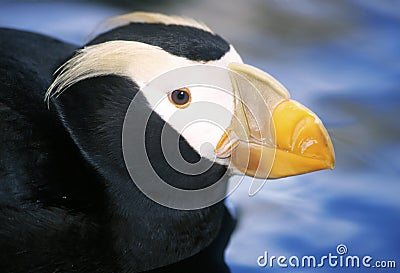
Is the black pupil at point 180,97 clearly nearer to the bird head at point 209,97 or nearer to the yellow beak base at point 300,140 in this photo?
the bird head at point 209,97

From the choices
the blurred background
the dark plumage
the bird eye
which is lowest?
the blurred background

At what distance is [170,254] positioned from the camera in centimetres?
331

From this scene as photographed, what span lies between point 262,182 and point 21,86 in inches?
40.6

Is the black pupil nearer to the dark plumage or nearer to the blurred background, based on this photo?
the dark plumage

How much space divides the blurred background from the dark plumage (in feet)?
1.49

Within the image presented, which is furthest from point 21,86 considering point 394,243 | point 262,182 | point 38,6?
point 38,6

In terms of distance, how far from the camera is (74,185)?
10.1 ft

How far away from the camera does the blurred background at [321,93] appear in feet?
11.9

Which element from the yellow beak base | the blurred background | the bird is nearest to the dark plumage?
the bird

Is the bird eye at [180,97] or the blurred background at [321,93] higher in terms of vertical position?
the bird eye at [180,97]

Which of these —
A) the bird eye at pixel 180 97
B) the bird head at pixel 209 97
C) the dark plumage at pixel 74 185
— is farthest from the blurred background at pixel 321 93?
the bird eye at pixel 180 97

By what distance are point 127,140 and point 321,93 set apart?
1.52 m

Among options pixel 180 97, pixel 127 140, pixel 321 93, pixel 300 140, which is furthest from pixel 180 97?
pixel 321 93

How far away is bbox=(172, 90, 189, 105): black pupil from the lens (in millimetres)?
3012
